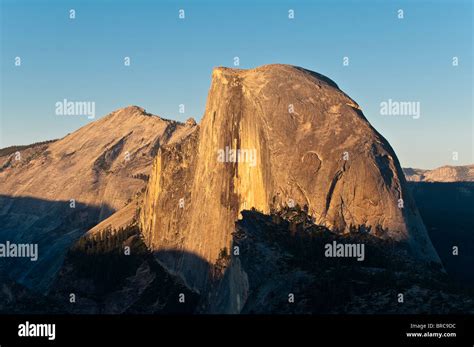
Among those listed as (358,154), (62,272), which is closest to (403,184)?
(358,154)

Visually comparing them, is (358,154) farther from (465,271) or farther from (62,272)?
(62,272)

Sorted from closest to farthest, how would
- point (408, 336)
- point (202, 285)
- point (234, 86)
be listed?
point (408, 336)
point (202, 285)
point (234, 86)

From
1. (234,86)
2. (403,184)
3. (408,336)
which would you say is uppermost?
(234,86)
